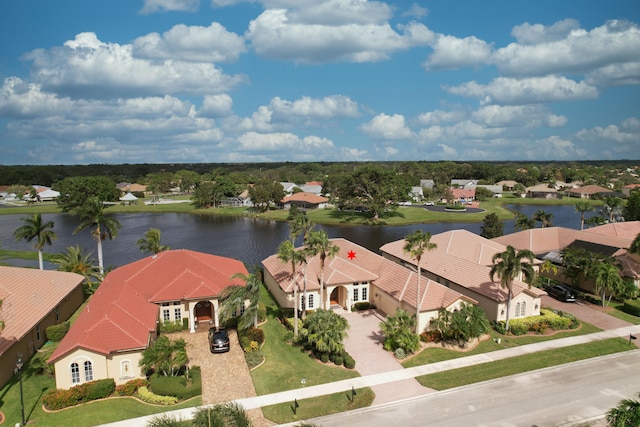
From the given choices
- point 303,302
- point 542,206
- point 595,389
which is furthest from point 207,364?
point 542,206

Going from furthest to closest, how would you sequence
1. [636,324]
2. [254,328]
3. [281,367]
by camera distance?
[636,324] → [254,328] → [281,367]

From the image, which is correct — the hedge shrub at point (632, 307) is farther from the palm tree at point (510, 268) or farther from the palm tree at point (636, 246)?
the palm tree at point (510, 268)

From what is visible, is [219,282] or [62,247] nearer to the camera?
[219,282]

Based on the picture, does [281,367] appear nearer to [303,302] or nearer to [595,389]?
[303,302]

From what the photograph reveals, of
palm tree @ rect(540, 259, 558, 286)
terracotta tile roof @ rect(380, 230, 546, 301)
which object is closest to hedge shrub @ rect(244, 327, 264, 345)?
terracotta tile roof @ rect(380, 230, 546, 301)

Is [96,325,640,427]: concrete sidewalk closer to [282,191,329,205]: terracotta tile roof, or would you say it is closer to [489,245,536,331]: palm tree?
[489,245,536,331]: palm tree

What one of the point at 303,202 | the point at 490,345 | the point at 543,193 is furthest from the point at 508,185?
the point at 490,345

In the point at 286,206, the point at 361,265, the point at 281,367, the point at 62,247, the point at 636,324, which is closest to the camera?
the point at 281,367
